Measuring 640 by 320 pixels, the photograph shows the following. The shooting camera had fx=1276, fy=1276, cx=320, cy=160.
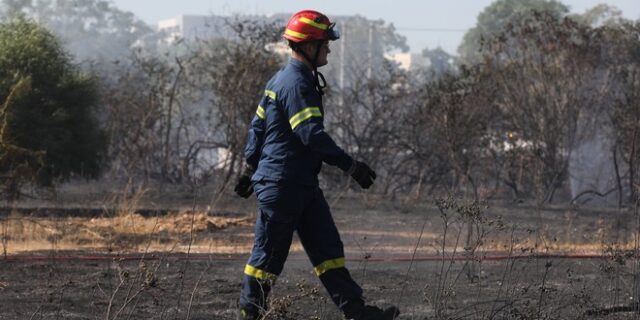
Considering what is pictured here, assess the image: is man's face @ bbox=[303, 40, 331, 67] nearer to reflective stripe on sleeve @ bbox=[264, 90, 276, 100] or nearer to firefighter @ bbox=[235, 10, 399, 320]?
firefighter @ bbox=[235, 10, 399, 320]

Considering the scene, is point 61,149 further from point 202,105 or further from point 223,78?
point 202,105

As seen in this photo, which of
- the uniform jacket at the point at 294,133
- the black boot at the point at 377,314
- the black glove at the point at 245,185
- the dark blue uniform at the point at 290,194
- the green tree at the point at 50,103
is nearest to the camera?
the uniform jacket at the point at 294,133

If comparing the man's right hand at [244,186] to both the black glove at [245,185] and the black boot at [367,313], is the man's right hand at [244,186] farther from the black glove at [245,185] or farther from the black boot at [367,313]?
the black boot at [367,313]

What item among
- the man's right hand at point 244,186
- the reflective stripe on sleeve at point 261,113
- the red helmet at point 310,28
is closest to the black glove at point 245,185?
the man's right hand at point 244,186

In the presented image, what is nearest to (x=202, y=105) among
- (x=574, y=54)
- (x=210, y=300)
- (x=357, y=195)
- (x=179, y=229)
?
(x=357, y=195)

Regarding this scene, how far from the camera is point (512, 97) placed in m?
20.6

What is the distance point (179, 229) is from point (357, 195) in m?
7.37

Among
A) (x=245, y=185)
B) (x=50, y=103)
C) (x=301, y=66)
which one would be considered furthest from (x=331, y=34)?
(x=50, y=103)

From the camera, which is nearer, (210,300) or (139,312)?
(139,312)

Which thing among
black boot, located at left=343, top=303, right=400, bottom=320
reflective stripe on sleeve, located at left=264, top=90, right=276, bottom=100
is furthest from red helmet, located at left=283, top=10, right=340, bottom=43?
black boot, located at left=343, top=303, right=400, bottom=320

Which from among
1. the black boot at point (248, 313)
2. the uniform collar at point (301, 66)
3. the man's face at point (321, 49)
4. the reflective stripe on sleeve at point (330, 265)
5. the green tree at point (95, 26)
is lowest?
the black boot at point (248, 313)

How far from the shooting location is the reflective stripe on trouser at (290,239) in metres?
7.02

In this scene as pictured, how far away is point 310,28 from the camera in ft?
23.3

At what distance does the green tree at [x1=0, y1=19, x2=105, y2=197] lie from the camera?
16906 millimetres
